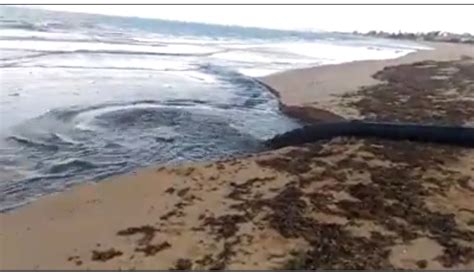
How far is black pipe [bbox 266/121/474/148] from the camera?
25.8 ft

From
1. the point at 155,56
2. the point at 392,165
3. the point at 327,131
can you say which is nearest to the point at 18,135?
the point at 327,131

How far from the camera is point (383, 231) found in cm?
494

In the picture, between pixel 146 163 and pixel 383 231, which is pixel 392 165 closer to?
pixel 383 231

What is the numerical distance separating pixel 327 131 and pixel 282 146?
2.51ft

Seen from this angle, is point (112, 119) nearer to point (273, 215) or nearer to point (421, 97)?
point (273, 215)

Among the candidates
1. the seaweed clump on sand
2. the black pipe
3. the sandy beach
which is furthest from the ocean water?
the seaweed clump on sand

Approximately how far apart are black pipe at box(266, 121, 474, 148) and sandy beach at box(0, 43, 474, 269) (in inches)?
10.0

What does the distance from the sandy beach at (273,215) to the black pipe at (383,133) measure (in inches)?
10.0

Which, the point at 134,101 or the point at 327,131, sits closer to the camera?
the point at 327,131

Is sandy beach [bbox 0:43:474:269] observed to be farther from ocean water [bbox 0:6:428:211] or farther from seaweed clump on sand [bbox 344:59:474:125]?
seaweed clump on sand [bbox 344:59:474:125]

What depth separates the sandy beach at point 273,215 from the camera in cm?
446

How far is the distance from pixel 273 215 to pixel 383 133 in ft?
11.8

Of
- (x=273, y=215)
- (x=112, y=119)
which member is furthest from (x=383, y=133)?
(x=112, y=119)

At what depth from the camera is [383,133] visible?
27.1 ft
